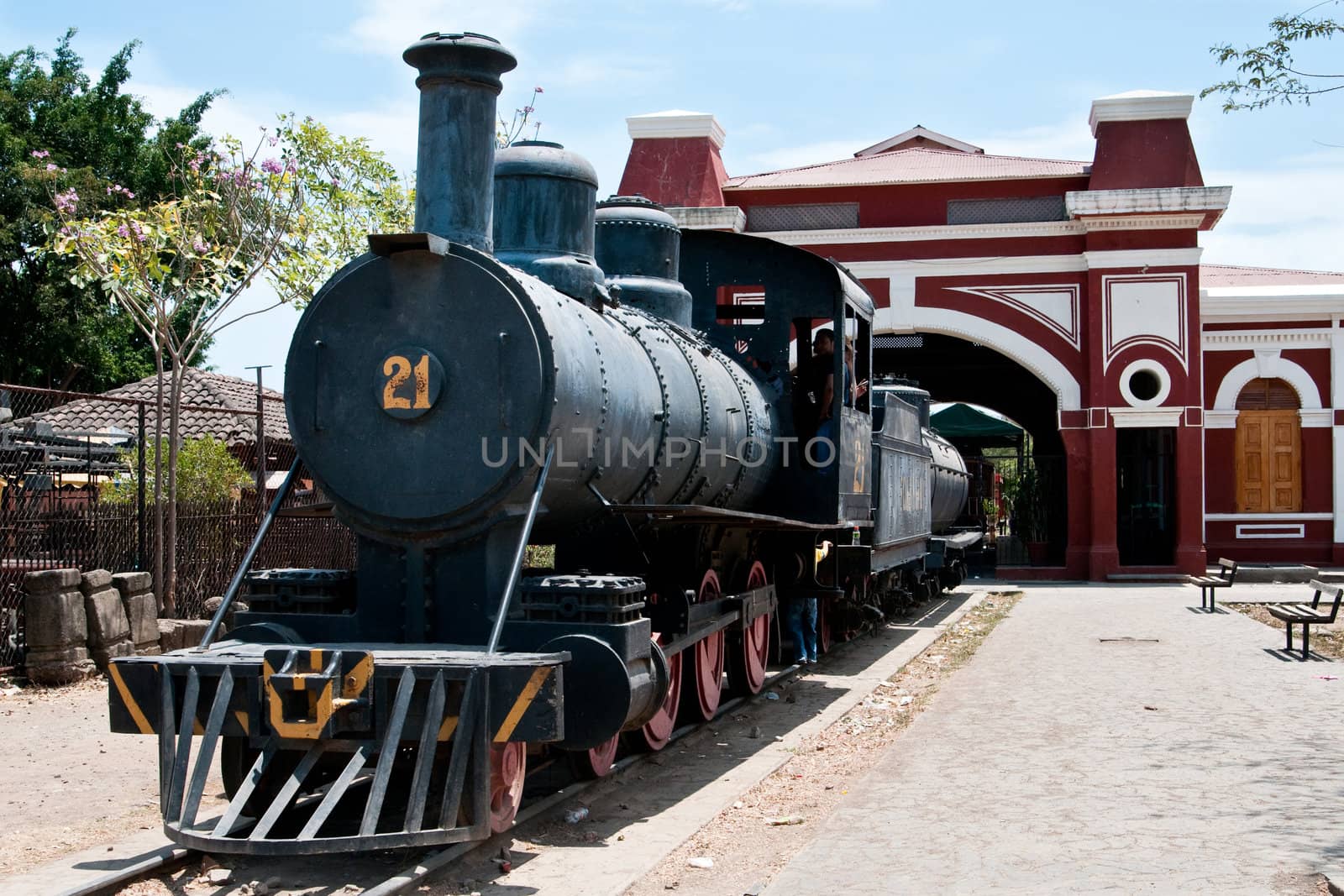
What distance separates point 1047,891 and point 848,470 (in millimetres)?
A: 5676

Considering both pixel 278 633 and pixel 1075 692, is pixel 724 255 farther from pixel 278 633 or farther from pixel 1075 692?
pixel 278 633

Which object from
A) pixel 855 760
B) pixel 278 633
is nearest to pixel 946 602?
pixel 855 760

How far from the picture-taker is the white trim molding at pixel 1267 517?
75.1 feet

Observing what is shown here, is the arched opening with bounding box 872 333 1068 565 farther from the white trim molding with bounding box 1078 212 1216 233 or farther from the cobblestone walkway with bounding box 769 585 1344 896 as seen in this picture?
the cobblestone walkway with bounding box 769 585 1344 896

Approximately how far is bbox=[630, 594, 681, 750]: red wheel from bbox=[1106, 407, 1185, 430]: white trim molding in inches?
637

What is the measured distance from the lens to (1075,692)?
9875 millimetres

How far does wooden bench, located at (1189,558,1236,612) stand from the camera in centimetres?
1745

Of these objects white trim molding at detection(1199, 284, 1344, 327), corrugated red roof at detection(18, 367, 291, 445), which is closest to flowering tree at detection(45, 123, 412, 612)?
corrugated red roof at detection(18, 367, 291, 445)

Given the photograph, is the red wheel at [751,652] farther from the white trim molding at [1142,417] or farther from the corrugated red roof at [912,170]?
the corrugated red roof at [912,170]

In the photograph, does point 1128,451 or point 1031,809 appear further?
point 1128,451

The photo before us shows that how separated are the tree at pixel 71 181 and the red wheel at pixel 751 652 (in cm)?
2142

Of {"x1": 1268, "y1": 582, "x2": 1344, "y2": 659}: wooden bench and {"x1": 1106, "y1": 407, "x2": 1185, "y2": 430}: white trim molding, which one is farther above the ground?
{"x1": 1106, "y1": 407, "x2": 1185, "y2": 430}: white trim molding

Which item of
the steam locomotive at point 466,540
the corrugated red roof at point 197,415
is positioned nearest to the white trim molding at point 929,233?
the corrugated red roof at point 197,415

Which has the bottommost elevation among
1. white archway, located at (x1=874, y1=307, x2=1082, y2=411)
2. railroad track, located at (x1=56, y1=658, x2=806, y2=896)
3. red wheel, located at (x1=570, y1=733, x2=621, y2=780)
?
railroad track, located at (x1=56, y1=658, x2=806, y2=896)
